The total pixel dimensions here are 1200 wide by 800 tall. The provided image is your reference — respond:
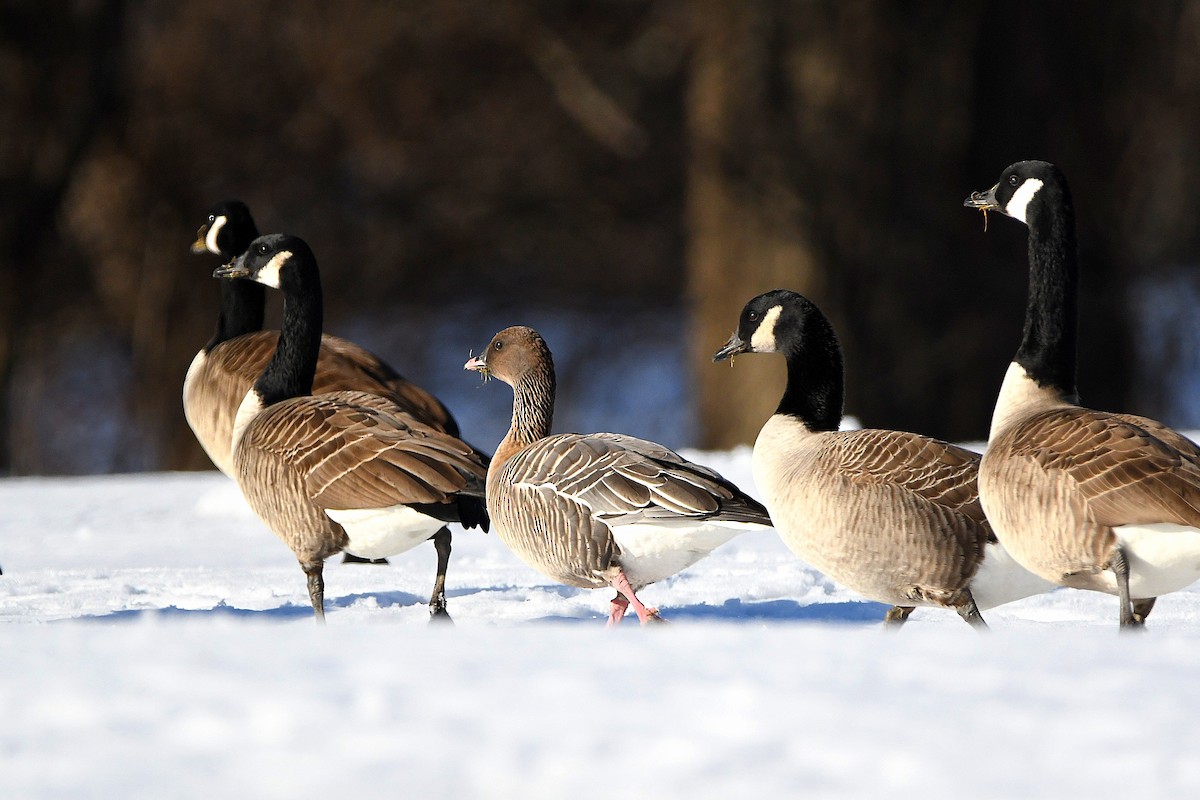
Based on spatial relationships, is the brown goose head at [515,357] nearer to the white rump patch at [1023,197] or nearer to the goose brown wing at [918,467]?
the goose brown wing at [918,467]

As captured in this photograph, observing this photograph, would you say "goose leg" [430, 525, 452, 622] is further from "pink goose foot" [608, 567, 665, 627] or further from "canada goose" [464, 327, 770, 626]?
"pink goose foot" [608, 567, 665, 627]

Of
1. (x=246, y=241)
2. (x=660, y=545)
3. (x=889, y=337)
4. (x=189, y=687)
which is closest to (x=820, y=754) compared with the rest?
(x=189, y=687)

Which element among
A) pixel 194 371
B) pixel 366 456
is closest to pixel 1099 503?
pixel 366 456

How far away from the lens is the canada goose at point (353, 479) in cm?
548

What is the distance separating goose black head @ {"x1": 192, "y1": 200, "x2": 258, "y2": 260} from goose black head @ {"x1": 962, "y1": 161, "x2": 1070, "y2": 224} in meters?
4.95

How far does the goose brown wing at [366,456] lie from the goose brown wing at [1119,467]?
193 centimetres

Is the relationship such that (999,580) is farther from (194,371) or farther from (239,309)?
(239,309)

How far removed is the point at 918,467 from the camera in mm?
5020

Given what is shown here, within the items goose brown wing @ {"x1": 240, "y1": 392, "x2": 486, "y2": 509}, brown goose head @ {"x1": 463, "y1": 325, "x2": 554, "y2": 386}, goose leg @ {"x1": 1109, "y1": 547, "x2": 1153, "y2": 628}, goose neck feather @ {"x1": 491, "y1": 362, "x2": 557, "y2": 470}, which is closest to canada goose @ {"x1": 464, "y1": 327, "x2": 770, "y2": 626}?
goose brown wing @ {"x1": 240, "y1": 392, "x2": 486, "y2": 509}

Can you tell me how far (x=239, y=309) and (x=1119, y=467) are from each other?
592cm

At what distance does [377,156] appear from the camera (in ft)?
52.3

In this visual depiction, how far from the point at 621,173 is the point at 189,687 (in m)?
13.7

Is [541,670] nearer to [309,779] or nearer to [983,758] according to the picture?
[309,779]

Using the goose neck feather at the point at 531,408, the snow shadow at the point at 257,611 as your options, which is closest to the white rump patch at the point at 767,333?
the goose neck feather at the point at 531,408
